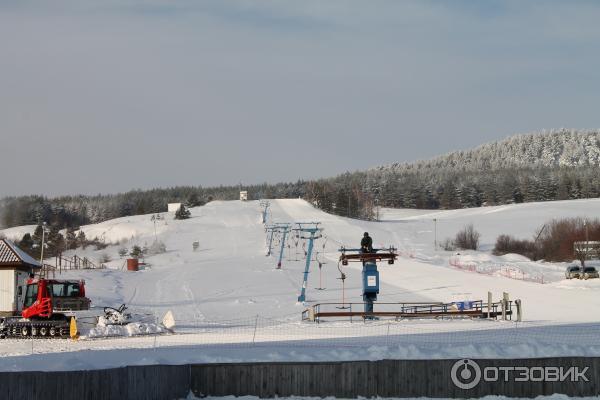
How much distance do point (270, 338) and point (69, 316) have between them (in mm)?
9917

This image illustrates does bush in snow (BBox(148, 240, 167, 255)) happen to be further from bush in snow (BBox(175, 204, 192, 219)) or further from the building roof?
the building roof

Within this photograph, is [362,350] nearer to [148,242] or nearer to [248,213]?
[148,242]

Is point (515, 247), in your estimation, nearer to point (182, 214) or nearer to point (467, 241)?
point (467, 241)

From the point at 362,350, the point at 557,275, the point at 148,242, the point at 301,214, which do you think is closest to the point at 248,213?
the point at 301,214

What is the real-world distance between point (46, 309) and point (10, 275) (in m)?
6.97

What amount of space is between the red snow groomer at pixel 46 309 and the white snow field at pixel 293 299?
1.41m

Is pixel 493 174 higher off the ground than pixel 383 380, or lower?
higher

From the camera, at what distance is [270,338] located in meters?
28.9

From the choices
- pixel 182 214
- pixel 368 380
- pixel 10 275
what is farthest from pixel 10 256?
pixel 182 214

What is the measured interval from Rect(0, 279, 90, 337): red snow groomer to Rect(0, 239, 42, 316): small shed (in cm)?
174

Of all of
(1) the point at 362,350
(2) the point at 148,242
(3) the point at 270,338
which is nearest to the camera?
(1) the point at 362,350

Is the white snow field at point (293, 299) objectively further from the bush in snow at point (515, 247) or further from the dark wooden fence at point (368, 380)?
the bush in snow at point (515, 247)

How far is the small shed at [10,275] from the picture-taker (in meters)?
39.6

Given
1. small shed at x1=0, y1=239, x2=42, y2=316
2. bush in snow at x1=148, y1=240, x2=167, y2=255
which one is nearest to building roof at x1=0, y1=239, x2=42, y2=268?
small shed at x1=0, y1=239, x2=42, y2=316
